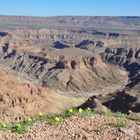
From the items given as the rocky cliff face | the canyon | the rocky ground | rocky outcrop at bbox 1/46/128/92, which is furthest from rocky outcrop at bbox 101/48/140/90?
the rocky ground

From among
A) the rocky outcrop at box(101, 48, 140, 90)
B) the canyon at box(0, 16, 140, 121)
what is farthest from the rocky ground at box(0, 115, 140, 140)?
the rocky outcrop at box(101, 48, 140, 90)

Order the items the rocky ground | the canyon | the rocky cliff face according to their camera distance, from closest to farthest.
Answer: the rocky ground < the canyon < the rocky cliff face

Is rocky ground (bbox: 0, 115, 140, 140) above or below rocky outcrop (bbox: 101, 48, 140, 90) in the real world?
above

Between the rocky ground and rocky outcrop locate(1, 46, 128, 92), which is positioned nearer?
the rocky ground

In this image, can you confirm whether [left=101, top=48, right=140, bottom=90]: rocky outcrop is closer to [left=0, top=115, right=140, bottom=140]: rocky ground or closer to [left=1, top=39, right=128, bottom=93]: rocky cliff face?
[left=1, top=39, right=128, bottom=93]: rocky cliff face

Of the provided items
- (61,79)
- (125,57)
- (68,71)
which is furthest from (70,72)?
(125,57)

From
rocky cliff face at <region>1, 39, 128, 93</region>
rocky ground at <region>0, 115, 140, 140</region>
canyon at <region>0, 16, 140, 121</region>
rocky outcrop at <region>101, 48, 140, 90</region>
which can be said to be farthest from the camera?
rocky outcrop at <region>101, 48, 140, 90</region>

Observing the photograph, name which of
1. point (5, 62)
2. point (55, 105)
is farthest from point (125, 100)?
point (5, 62)

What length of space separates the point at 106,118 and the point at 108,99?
188 ft

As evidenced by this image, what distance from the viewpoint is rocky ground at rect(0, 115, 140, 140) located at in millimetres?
11703

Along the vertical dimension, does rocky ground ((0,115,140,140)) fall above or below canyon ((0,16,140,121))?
above

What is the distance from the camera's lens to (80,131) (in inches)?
469

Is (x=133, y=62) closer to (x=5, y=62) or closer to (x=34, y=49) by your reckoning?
(x=34, y=49)

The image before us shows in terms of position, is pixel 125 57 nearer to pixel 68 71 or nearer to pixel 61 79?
pixel 68 71
